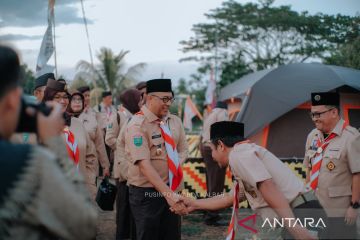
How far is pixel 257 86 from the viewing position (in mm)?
10172

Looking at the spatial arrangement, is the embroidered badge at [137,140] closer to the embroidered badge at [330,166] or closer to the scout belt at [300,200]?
the scout belt at [300,200]

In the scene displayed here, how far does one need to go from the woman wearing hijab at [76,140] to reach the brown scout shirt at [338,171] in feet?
7.94

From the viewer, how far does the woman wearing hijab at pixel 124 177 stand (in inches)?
231

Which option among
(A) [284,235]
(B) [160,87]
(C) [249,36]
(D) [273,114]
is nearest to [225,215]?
(D) [273,114]

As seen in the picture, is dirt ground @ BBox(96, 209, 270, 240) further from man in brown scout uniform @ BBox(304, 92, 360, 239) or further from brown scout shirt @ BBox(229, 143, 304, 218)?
brown scout shirt @ BBox(229, 143, 304, 218)

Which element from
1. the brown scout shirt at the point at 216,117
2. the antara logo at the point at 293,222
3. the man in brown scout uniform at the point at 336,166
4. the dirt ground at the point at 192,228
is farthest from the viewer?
the brown scout shirt at the point at 216,117

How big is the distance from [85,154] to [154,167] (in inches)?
35.9

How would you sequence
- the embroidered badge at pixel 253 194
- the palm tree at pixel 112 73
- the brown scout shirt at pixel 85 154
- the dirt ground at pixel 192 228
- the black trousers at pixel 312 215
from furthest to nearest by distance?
the palm tree at pixel 112 73 < the dirt ground at pixel 192 228 < the brown scout shirt at pixel 85 154 < the embroidered badge at pixel 253 194 < the black trousers at pixel 312 215

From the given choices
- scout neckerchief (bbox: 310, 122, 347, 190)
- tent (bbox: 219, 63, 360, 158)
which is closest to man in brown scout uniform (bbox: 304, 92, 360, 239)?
scout neckerchief (bbox: 310, 122, 347, 190)

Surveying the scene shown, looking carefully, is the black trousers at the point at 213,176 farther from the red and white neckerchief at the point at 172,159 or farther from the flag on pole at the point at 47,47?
the red and white neckerchief at the point at 172,159

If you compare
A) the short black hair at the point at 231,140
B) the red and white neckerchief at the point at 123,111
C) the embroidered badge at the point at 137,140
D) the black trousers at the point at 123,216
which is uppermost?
the red and white neckerchief at the point at 123,111

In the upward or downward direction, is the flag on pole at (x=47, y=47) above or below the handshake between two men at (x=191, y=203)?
above

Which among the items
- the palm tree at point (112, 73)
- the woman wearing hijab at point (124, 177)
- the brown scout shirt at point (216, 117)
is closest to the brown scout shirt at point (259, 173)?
the woman wearing hijab at point (124, 177)

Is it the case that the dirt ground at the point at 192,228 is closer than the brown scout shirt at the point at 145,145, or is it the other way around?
the brown scout shirt at the point at 145,145
